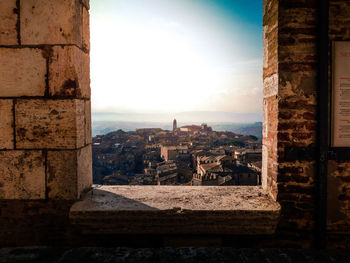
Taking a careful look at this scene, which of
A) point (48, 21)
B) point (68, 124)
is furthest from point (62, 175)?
point (48, 21)

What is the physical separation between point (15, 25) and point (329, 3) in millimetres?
2616

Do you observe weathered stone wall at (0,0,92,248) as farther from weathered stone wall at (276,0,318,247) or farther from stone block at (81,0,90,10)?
weathered stone wall at (276,0,318,247)

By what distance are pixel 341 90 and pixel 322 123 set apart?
314 millimetres

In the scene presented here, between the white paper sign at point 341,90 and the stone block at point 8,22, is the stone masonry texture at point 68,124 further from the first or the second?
the white paper sign at point 341,90

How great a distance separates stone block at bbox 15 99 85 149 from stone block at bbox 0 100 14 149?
53mm

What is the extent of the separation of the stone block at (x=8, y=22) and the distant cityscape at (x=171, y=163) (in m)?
17.9

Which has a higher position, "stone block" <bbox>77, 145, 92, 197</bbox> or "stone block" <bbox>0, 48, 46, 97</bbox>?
"stone block" <bbox>0, 48, 46, 97</bbox>

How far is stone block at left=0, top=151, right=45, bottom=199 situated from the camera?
2.17 m

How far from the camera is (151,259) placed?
1.46 meters

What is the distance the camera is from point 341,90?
2047mm

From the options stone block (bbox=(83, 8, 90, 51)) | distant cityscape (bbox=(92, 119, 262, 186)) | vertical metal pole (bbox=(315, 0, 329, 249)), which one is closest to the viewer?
vertical metal pole (bbox=(315, 0, 329, 249))

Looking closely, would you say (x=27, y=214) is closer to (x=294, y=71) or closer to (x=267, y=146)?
(x=267, y=146)

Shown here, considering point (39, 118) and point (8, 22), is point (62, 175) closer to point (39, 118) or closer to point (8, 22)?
point (39, 118)

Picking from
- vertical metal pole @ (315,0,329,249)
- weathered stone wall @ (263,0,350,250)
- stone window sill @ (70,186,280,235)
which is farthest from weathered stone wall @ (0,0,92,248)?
vertical metal pole @ (315,0,329,249)
